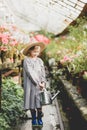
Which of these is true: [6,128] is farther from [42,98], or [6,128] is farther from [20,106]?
[20,106]

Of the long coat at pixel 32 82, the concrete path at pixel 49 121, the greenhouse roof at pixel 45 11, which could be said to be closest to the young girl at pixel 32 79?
the long coat at pixel 32 82

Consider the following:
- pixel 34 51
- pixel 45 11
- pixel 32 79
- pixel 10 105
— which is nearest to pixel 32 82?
pixel 32 79

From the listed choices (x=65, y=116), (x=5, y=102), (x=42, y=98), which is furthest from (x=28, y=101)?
(x=65, y=116)

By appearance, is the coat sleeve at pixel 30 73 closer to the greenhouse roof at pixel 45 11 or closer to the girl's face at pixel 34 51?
the girl's face at pixel 34 51

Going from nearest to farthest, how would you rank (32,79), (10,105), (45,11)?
(32,79)
(10,105)
(45,11)

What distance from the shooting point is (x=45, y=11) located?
17.7m

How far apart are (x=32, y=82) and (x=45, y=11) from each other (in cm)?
1072

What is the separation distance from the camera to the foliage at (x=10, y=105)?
7.59 meters

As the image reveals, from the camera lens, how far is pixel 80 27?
44.1 ft

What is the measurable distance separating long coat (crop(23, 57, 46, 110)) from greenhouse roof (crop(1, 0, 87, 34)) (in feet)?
24.2

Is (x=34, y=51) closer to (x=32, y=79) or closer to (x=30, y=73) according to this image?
(x=30, y=73)

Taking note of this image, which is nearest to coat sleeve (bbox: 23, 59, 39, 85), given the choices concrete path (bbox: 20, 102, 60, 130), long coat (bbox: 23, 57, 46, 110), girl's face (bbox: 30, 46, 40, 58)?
long coat (bbox: 23, 57, 46, 110)

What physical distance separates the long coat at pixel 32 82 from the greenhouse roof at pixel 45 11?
7.38 m

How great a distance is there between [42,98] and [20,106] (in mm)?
1517
